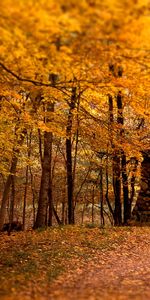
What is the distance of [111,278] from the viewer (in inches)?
318

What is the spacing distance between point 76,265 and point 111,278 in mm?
1276

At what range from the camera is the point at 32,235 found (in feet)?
42.6

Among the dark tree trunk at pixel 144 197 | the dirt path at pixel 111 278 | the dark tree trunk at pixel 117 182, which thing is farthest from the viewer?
the dark tree trunk at pixel 144 197

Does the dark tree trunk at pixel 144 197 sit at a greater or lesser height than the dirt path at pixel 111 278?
greater

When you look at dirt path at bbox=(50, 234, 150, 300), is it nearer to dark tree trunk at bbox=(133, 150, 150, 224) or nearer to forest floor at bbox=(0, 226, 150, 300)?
forest floor at bbox=(0, 226, 150, 300)

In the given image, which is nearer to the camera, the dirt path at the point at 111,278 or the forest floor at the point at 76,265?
the dirt path at the point at 111,278

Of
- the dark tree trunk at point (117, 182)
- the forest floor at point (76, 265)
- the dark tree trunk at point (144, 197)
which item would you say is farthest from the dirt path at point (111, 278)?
the dark tree trunk at point (144, 197)

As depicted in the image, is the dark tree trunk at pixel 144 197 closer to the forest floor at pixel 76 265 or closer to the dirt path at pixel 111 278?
the forest floor at pixel 76 265

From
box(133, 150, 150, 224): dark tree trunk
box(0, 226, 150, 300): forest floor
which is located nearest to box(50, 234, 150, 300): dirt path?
box(0, 226, 150, 300): forest floor

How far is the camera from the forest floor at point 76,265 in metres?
6.75

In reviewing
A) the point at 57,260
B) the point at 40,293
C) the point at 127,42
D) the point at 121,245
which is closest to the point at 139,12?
the point at 127,42

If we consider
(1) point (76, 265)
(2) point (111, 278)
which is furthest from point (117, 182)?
(2) point (111, 278)

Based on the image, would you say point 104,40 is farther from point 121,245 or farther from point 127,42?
point 121,245

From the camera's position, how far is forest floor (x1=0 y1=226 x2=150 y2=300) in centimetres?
675
